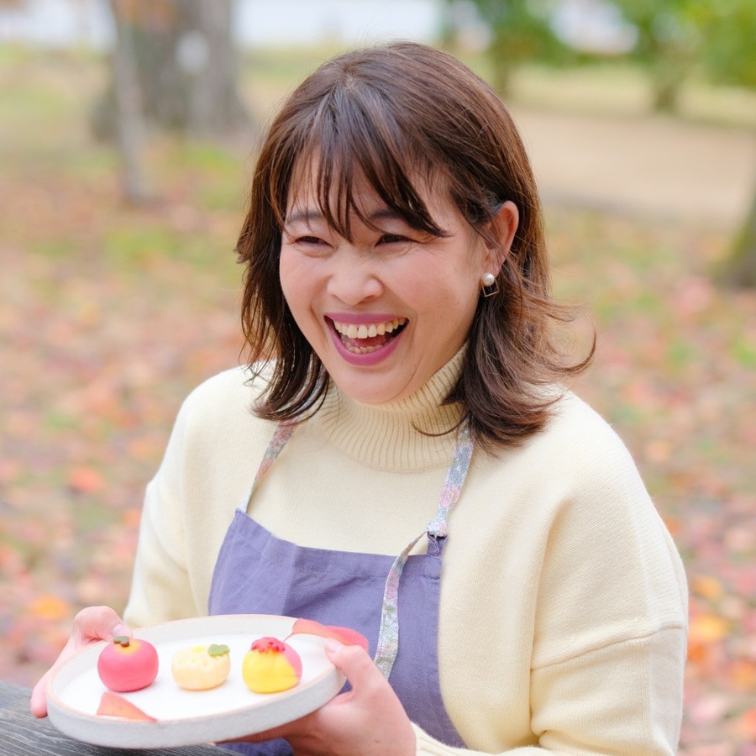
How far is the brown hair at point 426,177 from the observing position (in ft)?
5.06

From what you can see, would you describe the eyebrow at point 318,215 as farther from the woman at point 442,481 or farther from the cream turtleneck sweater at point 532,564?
the cream turtleneck sweater at point 532,564

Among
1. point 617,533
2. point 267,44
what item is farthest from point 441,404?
point 267,44

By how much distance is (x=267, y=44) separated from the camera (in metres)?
28.9

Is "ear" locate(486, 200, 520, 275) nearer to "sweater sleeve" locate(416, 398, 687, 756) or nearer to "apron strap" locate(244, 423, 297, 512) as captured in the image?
"sweater sleeve" locate(416, 398, 687, 756)

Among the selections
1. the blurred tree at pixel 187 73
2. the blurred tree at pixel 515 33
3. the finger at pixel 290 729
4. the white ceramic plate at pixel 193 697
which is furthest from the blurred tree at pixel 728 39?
the finger at pixel 290 729

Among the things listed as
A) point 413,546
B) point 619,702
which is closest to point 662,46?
point 413,546

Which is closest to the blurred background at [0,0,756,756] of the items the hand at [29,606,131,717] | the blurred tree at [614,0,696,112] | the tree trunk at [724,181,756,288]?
the tree trunk at [724,181,756,288]

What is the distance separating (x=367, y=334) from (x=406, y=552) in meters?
0.34

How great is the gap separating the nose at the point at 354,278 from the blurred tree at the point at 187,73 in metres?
9.76

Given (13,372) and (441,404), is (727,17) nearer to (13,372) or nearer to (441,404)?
(13,372)

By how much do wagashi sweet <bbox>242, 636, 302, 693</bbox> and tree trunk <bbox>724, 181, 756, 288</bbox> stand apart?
6.74m

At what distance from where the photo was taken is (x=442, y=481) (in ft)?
5.69

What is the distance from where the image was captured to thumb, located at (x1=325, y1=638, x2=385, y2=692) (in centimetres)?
135

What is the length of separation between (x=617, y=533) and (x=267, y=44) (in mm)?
29075
